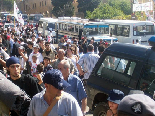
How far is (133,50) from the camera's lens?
5586 mm

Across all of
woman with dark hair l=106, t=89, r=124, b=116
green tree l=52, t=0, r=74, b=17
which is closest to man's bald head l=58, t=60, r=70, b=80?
woman with dark hair l=106, t=89, r=124, b=116

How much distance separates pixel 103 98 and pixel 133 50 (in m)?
1.26

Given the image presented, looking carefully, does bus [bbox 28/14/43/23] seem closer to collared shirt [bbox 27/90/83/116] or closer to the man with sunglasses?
the man with sunglasses

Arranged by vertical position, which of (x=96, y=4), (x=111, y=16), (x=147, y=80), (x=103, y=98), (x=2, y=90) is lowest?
(x=103, y=98)

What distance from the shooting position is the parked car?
201 inches

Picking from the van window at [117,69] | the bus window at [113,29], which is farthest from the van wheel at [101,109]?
the bus window at [113,29]

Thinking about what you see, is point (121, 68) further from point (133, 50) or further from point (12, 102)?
point (12, 102)

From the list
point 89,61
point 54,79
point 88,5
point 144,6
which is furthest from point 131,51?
point 88,5

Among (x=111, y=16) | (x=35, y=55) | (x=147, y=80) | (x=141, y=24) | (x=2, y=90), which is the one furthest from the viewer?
(x=111, y=16)

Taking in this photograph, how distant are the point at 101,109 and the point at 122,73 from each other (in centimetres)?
92

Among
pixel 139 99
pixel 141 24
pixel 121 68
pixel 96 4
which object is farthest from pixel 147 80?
pixel 96 4

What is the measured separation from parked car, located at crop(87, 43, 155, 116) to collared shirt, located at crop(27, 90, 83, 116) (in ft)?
7.74

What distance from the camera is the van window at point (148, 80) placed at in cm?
495

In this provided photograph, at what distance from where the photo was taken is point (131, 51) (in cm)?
562
